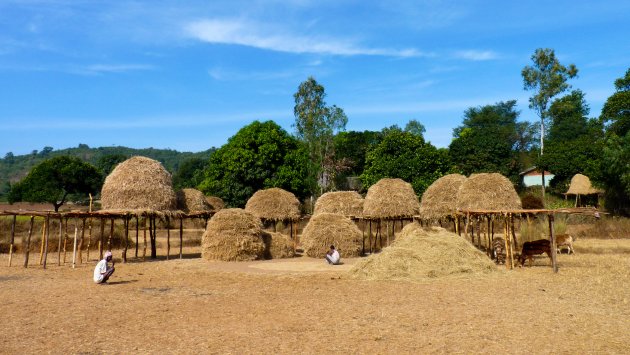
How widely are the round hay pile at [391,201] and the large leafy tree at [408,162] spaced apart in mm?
13583

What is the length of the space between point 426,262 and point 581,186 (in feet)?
109

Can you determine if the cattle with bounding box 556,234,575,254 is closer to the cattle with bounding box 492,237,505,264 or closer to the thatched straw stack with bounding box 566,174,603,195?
the cattle with bounding box 492,237,505,264

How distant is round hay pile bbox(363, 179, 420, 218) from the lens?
1024 inches

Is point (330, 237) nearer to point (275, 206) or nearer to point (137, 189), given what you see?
point (275, 206)

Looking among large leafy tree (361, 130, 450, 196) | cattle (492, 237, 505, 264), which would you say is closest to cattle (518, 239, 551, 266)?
cattle (492, 237, 505, 264)

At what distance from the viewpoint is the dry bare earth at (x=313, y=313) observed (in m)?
8.34

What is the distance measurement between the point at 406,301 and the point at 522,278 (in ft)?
17.3

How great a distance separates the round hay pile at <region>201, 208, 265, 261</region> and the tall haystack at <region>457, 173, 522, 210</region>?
859 cm

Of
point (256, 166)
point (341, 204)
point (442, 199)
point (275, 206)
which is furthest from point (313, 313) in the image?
point (256, 166)

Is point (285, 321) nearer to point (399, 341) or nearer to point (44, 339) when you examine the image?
point (399, 341)

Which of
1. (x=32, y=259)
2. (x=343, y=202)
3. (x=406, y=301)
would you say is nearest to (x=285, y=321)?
(x=406, y=301)

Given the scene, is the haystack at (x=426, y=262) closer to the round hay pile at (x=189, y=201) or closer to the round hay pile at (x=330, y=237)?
the round hay pile at (x=330, y=237)

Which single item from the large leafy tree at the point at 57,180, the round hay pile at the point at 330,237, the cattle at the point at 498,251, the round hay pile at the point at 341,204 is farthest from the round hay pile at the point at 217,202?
the large leafy tree at the point at 57,180

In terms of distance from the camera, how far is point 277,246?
23.5 m
